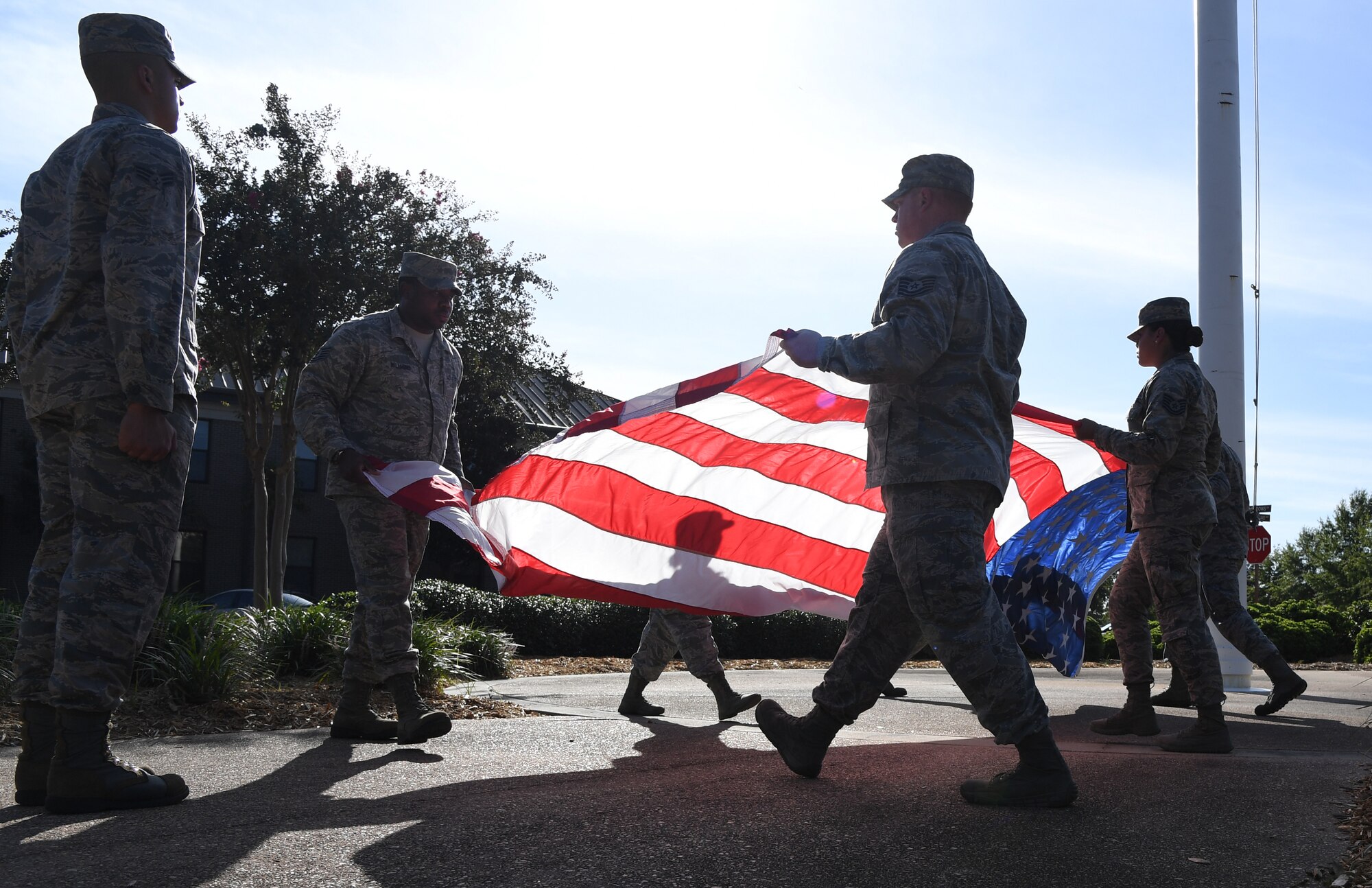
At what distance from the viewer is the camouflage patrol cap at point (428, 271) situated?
5527mm

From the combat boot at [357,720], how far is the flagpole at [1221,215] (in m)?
8.49

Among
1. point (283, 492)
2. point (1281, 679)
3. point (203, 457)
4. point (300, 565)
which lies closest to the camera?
point (1281, 679)

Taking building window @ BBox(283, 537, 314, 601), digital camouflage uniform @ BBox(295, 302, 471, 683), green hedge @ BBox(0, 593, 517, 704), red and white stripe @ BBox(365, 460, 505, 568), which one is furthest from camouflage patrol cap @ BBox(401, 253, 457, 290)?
building window @ BBox(283, 537, 314, 601)

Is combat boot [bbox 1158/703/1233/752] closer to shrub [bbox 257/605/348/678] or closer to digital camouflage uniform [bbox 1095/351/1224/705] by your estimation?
digital camouflage uniform [bbox 1095/351/1224/705]

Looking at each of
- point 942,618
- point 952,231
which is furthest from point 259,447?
point 942,618

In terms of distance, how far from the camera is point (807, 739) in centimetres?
397

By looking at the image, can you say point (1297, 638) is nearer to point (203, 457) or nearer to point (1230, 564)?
point (1230, 564)

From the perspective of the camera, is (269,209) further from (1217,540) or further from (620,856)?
(620,856)

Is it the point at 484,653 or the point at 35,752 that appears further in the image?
the point at 484,653

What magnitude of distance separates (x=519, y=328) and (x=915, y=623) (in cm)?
1798

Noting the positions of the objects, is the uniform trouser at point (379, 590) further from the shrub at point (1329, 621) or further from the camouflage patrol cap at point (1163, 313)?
the shrub at point (1329, 621)

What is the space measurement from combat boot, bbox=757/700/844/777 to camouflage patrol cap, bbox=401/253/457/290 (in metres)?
2.81

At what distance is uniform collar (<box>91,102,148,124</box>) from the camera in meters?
3.76

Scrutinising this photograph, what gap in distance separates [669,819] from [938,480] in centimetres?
140
